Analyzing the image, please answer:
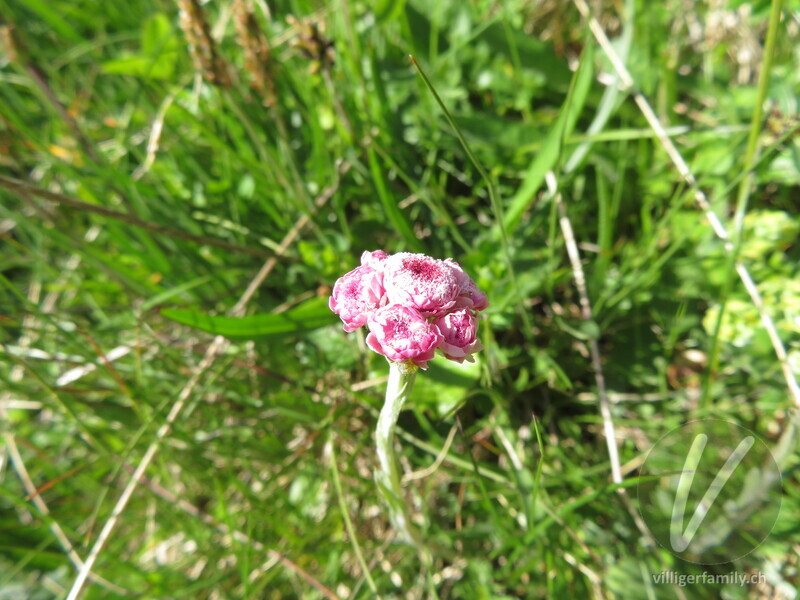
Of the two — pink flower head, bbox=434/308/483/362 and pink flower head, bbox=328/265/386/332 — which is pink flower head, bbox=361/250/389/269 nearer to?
pink flower head, bbox=328/265/386/332

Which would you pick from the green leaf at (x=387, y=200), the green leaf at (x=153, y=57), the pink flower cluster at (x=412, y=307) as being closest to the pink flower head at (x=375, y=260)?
the pink flower cluster at (x=412, y=307)

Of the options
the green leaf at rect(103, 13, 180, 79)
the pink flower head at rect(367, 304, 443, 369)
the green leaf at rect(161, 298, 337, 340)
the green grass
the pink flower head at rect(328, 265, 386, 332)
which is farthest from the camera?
the green leaf at rect(103, 13, 180, 79)

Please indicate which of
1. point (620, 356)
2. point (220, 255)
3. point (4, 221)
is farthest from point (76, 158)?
point (620, 356)

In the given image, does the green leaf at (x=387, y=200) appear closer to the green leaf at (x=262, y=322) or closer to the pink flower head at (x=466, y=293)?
the green leaf at (x=262, y=322)

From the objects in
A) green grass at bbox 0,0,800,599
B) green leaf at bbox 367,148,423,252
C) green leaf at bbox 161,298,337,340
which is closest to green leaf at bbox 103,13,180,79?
green grass at bbox 0,0,800,599

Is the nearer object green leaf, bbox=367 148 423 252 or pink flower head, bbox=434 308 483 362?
pink flower head, bbox=434 308 483 362

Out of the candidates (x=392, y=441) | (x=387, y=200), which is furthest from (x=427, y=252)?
(x=392, y=441)
